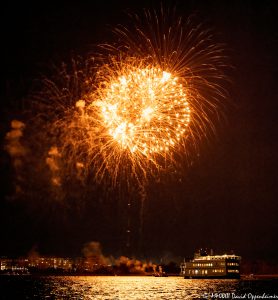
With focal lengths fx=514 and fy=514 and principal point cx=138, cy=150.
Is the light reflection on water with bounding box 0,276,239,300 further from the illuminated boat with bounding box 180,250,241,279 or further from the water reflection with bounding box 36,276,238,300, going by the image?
the illuminated boat with bounding box 180,250,241,279

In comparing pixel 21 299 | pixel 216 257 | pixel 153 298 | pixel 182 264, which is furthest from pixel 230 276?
pixel 21 299

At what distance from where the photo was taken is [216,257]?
160 metres

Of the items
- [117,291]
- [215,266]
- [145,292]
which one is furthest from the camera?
[215,266]

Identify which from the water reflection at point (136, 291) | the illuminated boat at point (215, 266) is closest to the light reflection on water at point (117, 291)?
the water reflection at point (136, 291)

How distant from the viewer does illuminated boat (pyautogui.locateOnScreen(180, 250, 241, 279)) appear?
513 ft

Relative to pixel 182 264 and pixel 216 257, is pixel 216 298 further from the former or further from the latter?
pixel 182 264

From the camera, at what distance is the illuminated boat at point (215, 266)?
156250mm

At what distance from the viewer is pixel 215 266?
159m

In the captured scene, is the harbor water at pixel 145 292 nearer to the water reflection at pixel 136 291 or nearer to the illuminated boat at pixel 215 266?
the water reflection at pixel 136 291

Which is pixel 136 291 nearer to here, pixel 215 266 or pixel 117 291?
pixel 117 291

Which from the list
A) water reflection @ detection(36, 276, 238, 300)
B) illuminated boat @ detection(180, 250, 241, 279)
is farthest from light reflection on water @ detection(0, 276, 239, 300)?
illuminated boat @ detection(180, 250, 241, 279)

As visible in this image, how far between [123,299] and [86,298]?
21.1 feet

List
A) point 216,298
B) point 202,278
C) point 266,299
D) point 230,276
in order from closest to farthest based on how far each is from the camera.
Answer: point 266,299
point 216,298
point 230,276
point 202,278

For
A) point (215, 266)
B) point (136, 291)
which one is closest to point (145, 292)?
point (136, 291)
